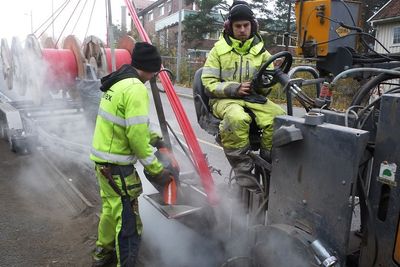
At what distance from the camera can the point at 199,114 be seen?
3.79 m

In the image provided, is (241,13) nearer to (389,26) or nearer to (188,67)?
(188,67)

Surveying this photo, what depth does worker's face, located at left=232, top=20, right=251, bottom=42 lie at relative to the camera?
3.30 m

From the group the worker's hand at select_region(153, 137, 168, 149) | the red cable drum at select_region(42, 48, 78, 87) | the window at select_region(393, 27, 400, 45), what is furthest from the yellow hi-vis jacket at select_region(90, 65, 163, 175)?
the window at select_region(393, 27, 400, 45)

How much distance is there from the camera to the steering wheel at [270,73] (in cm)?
298

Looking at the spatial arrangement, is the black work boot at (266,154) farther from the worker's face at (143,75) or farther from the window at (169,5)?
the window at (169,5)

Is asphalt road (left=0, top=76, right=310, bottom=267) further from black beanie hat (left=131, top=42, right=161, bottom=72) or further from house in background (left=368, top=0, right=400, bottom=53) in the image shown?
house in background (left=368, top=0, right=400, bottom=53)

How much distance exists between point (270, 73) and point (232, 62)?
17.4 inches

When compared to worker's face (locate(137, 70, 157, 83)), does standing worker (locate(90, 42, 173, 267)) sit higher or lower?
lower

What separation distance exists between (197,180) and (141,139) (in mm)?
969

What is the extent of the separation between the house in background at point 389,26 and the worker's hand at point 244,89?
22.8 meters

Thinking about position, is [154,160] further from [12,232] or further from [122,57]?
[122,57]

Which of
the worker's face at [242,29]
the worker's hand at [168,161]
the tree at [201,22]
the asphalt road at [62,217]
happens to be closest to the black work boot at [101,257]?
the asphalt road at [62,217]

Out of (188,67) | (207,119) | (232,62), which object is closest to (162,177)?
(207,119)

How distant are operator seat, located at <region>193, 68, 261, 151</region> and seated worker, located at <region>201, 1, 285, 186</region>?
3.5 inches
